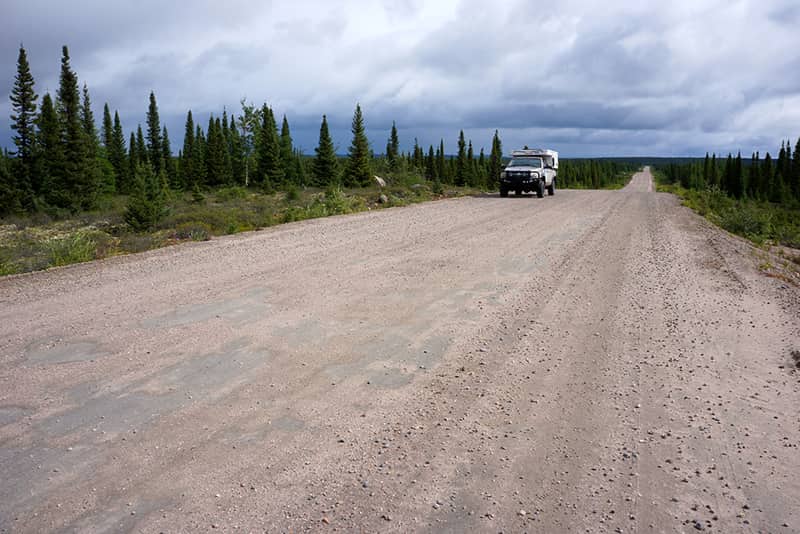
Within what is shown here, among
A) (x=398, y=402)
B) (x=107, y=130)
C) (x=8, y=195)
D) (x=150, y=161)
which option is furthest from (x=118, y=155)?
(x=398, y=402)

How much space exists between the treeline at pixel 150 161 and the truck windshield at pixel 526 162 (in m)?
10.8

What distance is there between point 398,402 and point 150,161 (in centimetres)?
7654

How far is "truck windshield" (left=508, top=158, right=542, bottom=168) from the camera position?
2967 cm

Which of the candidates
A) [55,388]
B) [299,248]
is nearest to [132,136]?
[299,248]

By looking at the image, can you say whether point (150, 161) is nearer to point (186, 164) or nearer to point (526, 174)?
point (186, 164)

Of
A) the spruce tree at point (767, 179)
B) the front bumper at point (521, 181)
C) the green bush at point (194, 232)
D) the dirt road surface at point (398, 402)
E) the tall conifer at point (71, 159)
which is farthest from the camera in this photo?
the spruce tree at point (767, 179)

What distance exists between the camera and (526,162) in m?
29.9

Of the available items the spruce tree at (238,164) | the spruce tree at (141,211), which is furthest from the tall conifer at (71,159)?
the spruce tree at (141,211)

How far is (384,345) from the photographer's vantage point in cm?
600

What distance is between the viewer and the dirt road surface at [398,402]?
10.8 feet

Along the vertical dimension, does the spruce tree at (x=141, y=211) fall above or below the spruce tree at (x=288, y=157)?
below

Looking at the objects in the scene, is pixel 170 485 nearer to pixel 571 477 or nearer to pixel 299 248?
pixel 571 477

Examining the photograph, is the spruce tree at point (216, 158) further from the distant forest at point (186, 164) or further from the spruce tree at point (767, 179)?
the spruce tree at point (767, 179)

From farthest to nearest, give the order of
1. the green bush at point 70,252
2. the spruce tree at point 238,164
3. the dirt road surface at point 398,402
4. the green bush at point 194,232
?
the spruce tree at point 238,164
the green bush at point 194,232
the green bush at point 70,252
the dirt road surface at point 398,402
